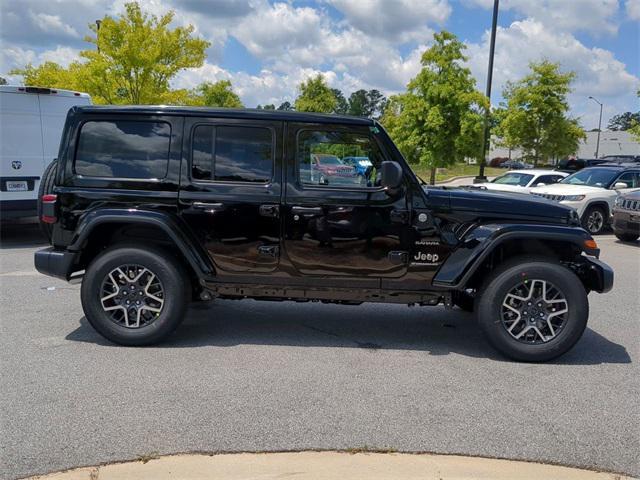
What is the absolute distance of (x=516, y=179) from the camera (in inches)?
598

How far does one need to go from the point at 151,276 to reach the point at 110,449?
1.81m

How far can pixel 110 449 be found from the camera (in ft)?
10.1

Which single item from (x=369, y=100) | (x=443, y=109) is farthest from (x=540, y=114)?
(x=369, y=100)

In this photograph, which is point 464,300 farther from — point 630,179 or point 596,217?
point 630,179

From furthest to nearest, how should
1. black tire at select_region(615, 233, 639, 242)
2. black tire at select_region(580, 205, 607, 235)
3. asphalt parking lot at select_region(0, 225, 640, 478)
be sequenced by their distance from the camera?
1. black tire at select_region(580, 205, 607, 235)
2. black tire at select_region(615, 233, 639, 242)
3. asphalt parking lot at select_region(0, 225, 640, 478)

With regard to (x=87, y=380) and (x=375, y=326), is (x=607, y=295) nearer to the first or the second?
(x=375, y=326)

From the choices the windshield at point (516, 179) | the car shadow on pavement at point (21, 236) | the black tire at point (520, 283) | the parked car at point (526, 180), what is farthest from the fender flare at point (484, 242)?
the windshield at point (516, 179)

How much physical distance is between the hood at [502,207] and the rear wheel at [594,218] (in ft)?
29.1

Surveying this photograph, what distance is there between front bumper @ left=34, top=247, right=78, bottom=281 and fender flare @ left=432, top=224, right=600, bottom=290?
10.1 ft

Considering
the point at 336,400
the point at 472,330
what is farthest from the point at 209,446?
the point at 472,330

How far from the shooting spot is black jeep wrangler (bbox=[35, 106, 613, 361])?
4531 millimetres

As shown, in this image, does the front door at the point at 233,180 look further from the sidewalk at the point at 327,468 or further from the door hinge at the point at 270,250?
the sidewalk at the point at 327,468

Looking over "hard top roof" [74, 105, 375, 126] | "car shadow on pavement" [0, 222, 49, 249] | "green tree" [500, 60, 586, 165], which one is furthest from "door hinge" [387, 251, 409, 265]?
"green tree" [500, 60, 586, 165]

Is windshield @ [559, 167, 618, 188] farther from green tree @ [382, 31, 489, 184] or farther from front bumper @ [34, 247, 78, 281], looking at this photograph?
front bumper @ [34, 247, 78, 281]
